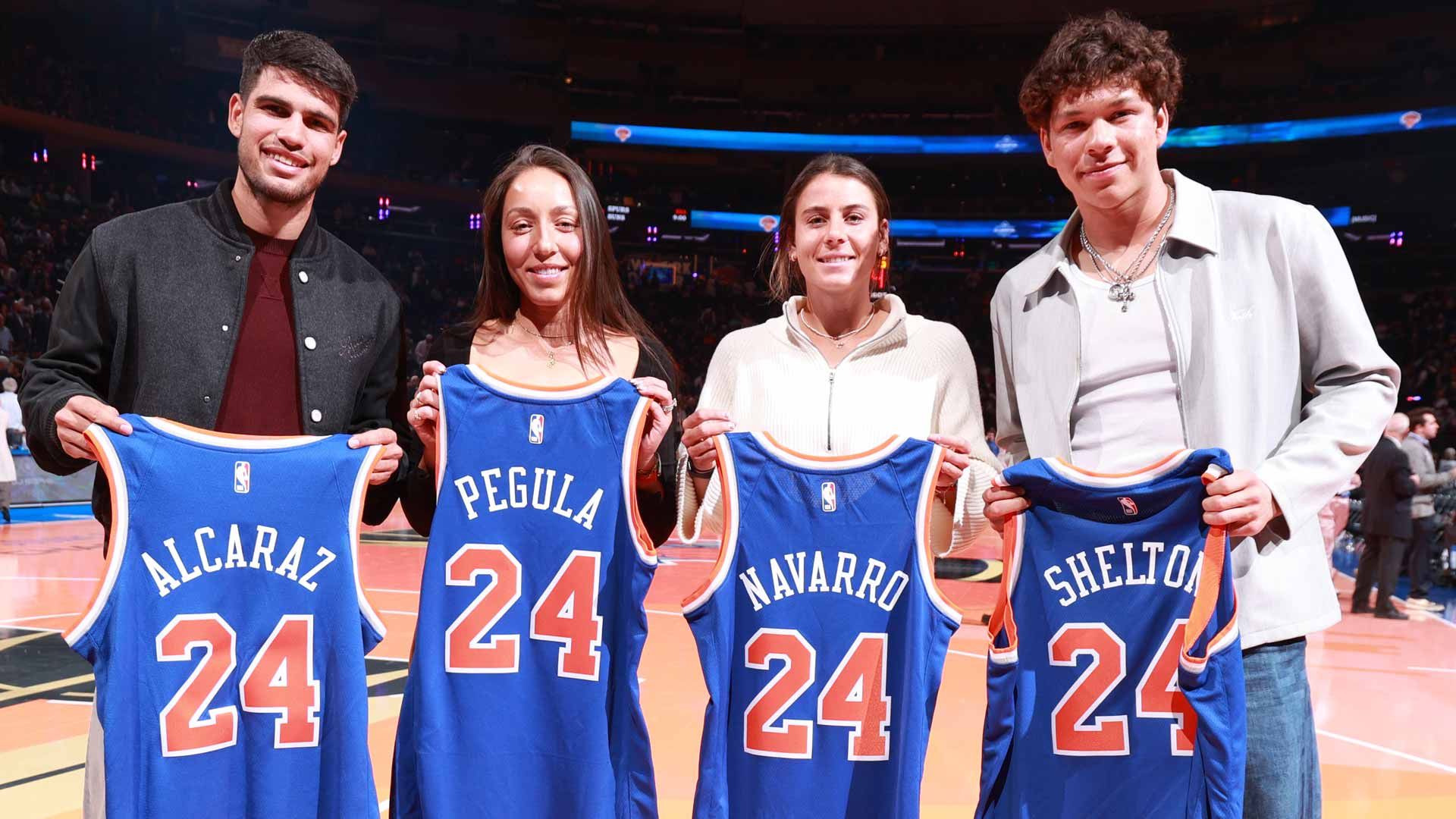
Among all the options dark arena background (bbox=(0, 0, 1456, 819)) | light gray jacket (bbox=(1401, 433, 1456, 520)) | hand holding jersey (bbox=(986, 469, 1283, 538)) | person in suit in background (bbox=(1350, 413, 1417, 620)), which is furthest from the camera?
dark arena background (bbox=(0, 0, 1456, 819))

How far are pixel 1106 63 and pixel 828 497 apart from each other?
1138 millimetres

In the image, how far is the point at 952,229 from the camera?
3103 centimetres

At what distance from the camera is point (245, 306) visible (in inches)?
103

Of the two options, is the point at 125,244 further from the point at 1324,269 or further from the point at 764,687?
the point at 1324,269

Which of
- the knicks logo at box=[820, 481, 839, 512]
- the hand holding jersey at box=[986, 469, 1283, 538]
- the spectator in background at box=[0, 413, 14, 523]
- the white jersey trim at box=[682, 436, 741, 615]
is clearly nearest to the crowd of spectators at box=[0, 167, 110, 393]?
the spectator in background at box=[0, 413, 14, 523]

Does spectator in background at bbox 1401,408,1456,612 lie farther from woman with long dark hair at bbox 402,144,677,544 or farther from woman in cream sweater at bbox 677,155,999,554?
woman with long dark hair at bbox 402,144,677,544

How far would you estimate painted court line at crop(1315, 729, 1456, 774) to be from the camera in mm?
5141

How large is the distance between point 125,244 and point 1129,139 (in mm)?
2391

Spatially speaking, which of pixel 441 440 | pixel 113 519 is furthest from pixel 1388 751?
pixel 113 519

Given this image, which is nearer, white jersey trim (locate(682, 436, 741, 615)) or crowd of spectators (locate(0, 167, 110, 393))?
white jersey trim (locate(682, 436, 741, 615))

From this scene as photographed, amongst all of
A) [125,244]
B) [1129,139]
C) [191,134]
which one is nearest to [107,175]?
[191,134]

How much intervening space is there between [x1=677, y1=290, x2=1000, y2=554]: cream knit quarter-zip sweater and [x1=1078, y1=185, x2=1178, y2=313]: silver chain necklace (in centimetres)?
44

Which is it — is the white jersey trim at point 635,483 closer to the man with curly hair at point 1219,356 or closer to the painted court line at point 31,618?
the man with curly hair at point 1219,356

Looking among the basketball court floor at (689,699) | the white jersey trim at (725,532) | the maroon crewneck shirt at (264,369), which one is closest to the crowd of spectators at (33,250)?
the basketball court floor at (689,699)
